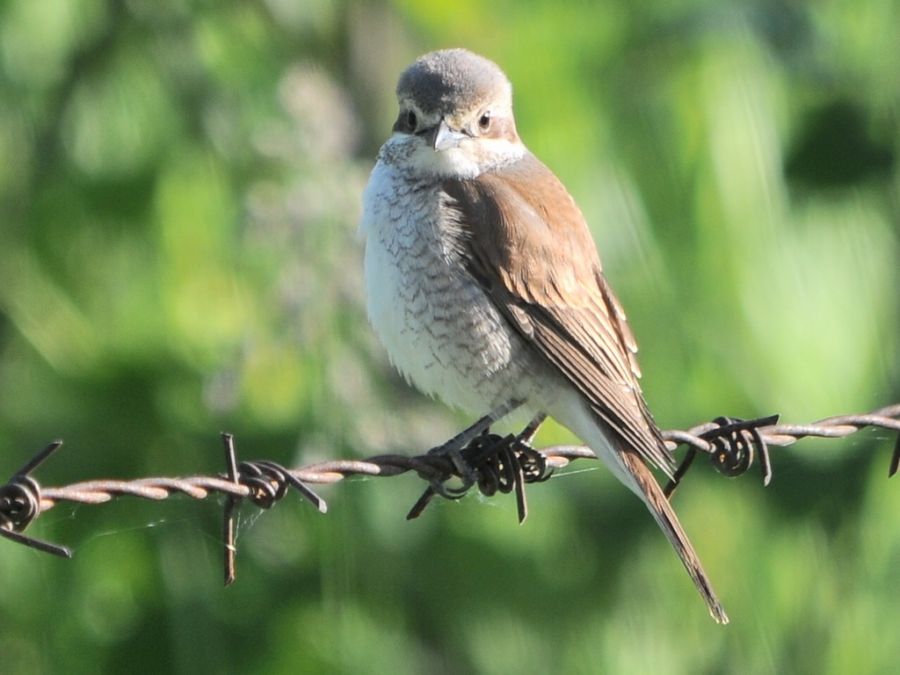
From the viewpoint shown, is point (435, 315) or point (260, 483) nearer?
point (260, 483)

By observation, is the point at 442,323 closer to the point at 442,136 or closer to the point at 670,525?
the point at 442,136

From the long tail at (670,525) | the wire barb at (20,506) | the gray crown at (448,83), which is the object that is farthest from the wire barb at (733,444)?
the wire barb at (20,506)

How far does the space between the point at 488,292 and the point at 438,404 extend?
165 cm

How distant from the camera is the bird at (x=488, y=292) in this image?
3.49 meters

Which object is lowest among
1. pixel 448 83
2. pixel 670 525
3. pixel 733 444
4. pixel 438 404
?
pixel 438 404

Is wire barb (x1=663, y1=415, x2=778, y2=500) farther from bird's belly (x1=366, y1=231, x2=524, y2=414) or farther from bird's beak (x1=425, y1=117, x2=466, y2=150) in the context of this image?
bird's beak (x1=425, y1=117, x2=466, y2=150)

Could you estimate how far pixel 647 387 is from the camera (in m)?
5.18

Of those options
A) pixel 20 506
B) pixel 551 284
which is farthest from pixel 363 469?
pixel 551 284

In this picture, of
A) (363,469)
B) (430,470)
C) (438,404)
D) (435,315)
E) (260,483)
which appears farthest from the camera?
(438,404)

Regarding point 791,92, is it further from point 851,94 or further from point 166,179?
point 166,179

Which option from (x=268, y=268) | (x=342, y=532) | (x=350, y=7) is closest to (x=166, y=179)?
(x=268, y=268)

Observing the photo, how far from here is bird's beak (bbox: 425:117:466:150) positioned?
147 inches

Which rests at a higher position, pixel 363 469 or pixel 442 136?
pixel 442 136

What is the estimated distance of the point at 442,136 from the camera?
3.77m
